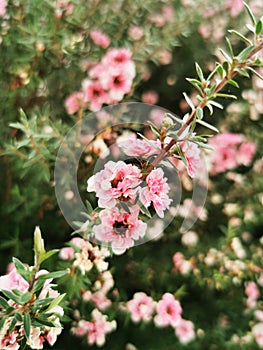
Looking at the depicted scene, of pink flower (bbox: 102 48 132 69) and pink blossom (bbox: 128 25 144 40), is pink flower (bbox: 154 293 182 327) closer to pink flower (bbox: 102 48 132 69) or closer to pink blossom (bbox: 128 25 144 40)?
pink flower (bbox: 102 48 132 69)

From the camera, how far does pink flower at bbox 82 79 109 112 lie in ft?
4.00

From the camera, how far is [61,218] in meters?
1.38

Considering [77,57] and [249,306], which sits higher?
[77,57]

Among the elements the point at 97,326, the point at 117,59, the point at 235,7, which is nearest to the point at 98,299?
the point at 97,326

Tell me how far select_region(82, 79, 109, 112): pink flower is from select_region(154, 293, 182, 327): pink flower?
1.66 feet

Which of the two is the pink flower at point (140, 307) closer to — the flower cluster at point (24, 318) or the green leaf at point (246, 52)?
the flower cluster at point (24, 318)

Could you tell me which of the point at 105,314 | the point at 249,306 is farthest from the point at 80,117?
the point at 249,306

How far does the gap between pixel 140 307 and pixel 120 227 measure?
0.63m

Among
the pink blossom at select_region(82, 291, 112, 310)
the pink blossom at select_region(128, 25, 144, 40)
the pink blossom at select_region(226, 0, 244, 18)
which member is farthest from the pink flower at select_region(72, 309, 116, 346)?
the pink blossom at select_region(226, 0, 244, 18)

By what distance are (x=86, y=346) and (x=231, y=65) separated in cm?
94

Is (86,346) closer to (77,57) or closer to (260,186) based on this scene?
(260,186)

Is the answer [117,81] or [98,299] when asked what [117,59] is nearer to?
[117,81]

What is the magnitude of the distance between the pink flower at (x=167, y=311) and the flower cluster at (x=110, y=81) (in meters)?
0.51

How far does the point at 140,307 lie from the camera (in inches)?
49.9
